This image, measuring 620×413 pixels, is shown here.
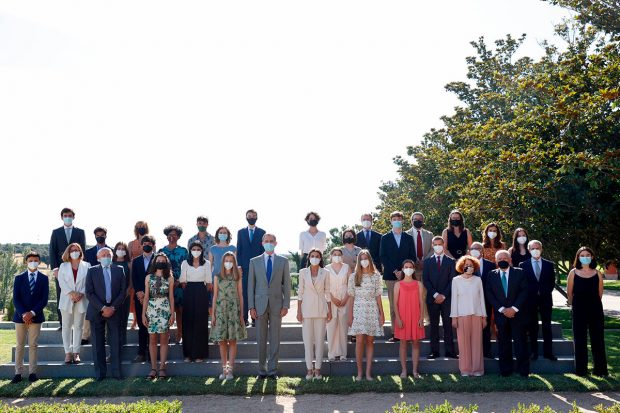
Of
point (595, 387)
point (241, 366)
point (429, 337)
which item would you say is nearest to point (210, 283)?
point (241, 366)

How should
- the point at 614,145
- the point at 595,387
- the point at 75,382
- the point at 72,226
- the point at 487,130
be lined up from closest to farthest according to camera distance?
the point at 595,387 < the point at 75,382 < the point at 72,226 < the point at 614,145 < the point at 487,130

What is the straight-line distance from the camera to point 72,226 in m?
13.5

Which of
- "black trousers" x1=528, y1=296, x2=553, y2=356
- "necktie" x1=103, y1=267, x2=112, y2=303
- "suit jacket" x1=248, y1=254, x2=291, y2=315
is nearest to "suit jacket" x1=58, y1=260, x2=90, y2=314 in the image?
"necktie" x1=103, y1=267, x2=112, y2=303

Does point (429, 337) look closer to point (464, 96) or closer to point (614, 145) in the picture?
point (614, 145)

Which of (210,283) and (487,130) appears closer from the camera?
(210,283)

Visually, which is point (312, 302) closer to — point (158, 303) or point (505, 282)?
point (158, 303)

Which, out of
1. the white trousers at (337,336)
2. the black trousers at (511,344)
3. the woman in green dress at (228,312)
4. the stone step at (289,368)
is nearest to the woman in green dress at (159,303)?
the stone step at (289,368)

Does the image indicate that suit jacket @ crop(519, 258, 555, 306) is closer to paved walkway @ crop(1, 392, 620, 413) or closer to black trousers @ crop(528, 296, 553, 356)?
black trousers @ crop(528, 296, 553, 356)

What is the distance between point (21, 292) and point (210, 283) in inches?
134

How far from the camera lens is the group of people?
11.8 meters

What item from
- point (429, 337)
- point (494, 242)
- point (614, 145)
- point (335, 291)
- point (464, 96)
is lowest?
point (429, 337)

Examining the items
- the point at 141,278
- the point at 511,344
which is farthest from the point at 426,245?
the point at 141,278

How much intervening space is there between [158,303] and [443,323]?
5307mm

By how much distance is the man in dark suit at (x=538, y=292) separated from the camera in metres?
12.2
